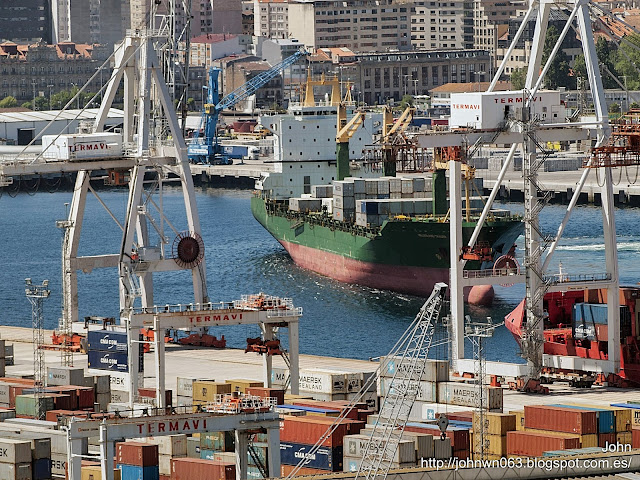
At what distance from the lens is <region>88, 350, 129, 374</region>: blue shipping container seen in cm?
5797

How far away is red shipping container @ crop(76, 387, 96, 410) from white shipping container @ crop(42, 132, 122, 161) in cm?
1824

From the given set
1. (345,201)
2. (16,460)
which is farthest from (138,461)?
(345,201)

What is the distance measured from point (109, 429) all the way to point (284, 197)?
76.2 m

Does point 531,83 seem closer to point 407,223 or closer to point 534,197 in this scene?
point 534,197

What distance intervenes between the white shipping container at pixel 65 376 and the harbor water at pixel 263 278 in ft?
53.0

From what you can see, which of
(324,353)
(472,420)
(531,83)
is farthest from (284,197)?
(472,420)

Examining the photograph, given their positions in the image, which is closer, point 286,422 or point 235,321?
point 286,422

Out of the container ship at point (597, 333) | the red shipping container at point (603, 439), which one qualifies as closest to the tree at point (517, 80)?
the container ship at point (597, 333)

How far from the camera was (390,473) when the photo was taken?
39.4 metres

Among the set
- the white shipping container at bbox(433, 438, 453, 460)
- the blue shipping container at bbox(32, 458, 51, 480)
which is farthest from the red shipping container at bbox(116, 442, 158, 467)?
the white shipping container at bbox(433, 438, 453, 460)

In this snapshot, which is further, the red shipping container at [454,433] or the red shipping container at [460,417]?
the red shipping container at [460,417]

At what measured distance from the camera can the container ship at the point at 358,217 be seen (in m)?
87.8

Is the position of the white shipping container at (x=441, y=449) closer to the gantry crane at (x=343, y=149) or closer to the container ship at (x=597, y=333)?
the container ship at (x=597, y=333)

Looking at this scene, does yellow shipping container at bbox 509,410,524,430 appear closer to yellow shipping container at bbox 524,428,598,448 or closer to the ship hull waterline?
yellow shipping container at bbox 524,428,598,448
